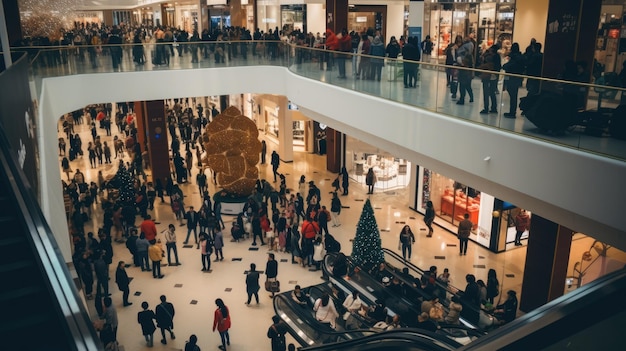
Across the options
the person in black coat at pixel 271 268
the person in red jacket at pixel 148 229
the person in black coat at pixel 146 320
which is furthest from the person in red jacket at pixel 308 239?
the person in black coat at pixel 146 320

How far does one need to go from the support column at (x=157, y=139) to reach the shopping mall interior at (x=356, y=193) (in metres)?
0.06

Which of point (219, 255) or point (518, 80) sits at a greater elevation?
point (518, 80)

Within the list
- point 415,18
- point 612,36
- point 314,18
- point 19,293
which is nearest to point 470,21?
point 415,18

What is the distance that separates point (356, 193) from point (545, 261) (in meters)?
8.82

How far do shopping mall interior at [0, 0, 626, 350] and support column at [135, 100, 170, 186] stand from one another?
6cm

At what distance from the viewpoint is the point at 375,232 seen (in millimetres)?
12477

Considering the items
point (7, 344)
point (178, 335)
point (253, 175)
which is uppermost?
point (7, 344)

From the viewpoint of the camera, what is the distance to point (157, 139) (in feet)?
65.6

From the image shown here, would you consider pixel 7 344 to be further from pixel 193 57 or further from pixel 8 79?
pixel 193 57

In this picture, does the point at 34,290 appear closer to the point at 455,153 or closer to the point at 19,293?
the point at 19,293

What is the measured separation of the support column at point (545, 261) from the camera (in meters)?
11.2

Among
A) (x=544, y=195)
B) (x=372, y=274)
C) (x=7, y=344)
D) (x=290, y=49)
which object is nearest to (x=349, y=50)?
(x=290, y=49)

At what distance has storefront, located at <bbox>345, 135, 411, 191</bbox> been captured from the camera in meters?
20.6

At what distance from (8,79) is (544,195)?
22.3ft
